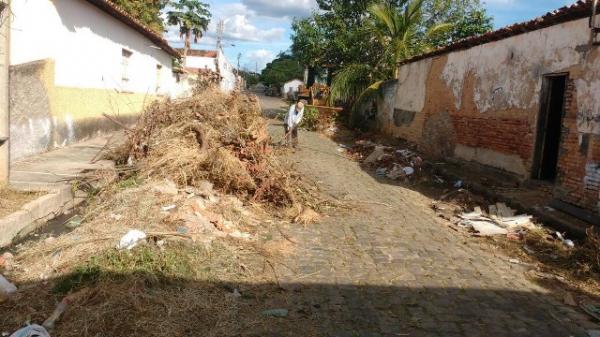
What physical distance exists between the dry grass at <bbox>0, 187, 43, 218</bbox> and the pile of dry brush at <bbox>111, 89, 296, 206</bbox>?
1496 mm

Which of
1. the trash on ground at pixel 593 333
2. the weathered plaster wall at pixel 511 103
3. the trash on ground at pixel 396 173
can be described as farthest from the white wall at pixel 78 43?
the trash on ground at pixel 593 333

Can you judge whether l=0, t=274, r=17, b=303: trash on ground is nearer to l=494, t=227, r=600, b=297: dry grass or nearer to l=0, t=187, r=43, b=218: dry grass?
l=0, t=187, r=43, b=218: dry grass

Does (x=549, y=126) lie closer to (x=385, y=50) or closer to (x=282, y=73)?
(x=385, y=50)

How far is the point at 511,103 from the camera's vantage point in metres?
9.88

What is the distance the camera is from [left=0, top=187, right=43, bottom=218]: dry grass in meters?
5.70

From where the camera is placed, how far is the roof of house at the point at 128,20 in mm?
12001

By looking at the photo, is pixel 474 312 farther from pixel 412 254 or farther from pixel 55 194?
pixel 55 194

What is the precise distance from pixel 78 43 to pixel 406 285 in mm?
10020

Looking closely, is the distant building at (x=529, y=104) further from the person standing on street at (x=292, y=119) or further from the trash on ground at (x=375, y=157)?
the person standing on street at (x=292, y=119)

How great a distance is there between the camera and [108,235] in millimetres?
4961

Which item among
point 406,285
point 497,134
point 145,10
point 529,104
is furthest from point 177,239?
point 145,10

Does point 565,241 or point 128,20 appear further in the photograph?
point 128,20

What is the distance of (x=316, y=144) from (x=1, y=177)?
11.4m

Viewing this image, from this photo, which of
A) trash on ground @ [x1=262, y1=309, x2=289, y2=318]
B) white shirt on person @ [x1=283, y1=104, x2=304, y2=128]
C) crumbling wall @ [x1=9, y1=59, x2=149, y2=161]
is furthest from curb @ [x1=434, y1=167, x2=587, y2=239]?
crumbling wall @ [x1=9, y1=59, x2=149, y2=161]
